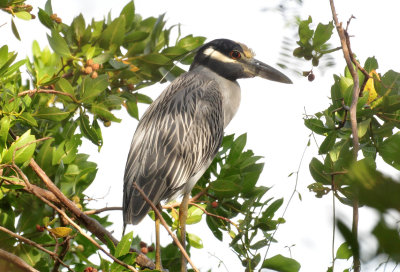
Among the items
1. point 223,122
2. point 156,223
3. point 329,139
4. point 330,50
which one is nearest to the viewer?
point 330,50

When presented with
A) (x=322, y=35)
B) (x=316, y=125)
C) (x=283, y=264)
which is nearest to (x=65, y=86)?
(x=316, y=125)

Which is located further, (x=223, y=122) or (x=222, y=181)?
(x=223, y=122)

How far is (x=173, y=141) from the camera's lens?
3338mm

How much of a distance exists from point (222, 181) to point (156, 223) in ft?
1.73

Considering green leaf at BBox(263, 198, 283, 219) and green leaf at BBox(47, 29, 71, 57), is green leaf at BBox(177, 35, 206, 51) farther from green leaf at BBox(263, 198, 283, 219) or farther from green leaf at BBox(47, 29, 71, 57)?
green leaf at BBox(263, 198, 283, 219)

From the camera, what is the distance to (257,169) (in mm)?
2766

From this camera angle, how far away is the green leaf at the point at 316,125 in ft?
7.32

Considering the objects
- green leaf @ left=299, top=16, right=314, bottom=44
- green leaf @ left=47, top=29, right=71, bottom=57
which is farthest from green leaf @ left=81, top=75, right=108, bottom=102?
green leaf @ left=299, top=16, right=314, bottom=44

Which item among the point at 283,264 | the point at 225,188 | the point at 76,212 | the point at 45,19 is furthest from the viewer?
the point at 45,19

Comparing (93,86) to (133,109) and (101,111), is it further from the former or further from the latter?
(133,109)

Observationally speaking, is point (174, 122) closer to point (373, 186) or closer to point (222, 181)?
point (222, 181)

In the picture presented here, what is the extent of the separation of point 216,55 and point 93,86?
1387mm

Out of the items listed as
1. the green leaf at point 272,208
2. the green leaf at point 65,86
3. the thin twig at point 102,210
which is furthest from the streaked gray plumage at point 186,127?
the green leaf at point 65,86

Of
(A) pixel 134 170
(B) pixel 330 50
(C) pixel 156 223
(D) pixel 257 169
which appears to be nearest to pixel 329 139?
(D) pixel 257 169
